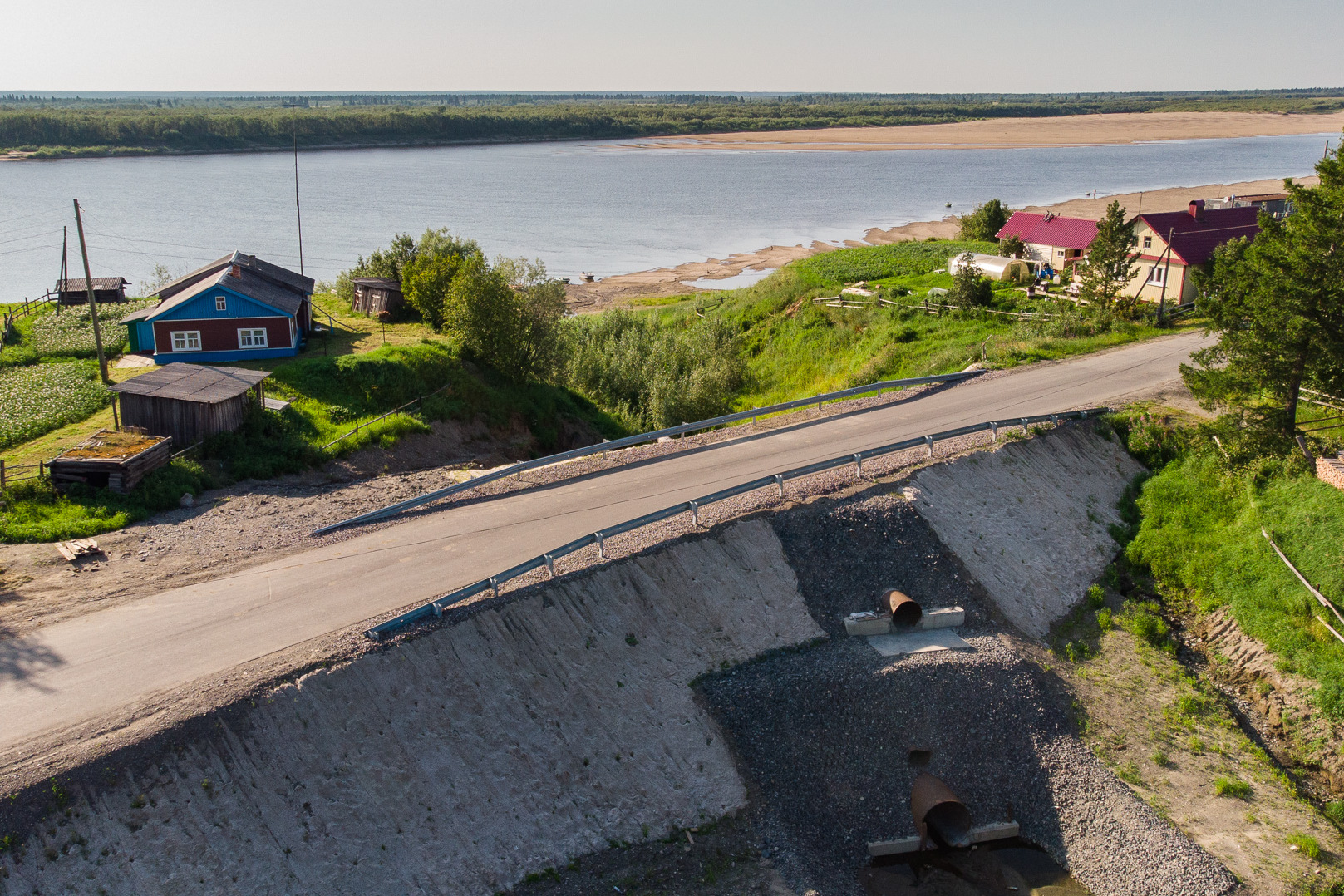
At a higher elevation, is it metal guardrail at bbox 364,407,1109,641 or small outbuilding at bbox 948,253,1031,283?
small outbuilding at bbox 948,253,1031,283

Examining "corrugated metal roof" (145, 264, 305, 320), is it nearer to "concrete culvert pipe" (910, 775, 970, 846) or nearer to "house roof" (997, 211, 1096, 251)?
"concrete culvert pipe" (910, 775, 970, 846)

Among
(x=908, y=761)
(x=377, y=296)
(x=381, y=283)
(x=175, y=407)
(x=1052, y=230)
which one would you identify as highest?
(x=1052, y=230)

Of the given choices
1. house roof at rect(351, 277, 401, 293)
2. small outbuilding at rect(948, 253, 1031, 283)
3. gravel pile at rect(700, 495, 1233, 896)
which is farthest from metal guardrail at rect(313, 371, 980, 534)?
house roof at rect(351, 277, 401, 293)

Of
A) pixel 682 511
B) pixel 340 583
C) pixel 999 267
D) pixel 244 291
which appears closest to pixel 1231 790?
pixel 682 511

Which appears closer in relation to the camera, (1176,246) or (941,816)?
(941,816)

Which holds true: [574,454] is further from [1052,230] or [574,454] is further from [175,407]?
[1052,230]

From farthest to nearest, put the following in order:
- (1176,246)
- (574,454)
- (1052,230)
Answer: (1052,230) < (1176,246) < (574,454)

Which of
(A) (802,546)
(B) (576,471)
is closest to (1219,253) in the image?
(A) (802,546)
